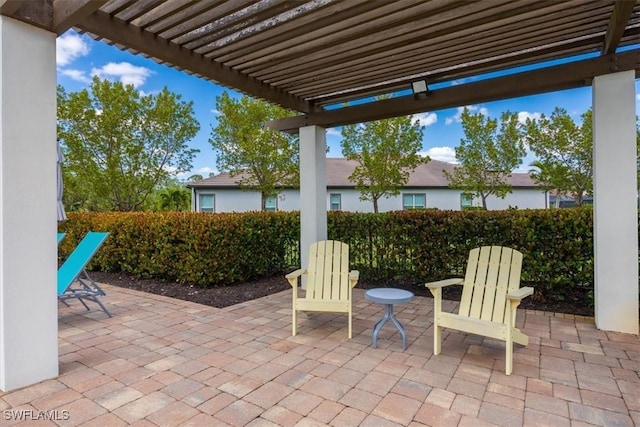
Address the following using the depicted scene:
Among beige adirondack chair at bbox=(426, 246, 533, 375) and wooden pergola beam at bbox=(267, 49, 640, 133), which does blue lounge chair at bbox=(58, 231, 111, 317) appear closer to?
wooden pergola beam at bbox=(267, 49, 640, 133)

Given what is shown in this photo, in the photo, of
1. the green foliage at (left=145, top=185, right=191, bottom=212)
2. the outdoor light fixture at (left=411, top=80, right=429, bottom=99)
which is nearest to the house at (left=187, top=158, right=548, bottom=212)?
the green foliage at (left=145, top=185, right=191, bottom=212)

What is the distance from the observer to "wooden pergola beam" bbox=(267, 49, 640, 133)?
369 centimetres

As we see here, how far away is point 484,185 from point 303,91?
44.4 ft

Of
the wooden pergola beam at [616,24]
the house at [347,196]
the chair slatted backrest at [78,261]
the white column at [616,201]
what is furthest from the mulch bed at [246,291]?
the house at [347,196]

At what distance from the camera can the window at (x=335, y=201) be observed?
19.6m

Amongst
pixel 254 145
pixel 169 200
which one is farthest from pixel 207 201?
pixel 254 145

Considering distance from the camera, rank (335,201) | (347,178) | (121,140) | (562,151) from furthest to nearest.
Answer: (347,178), (335,201), (562,151), (121,140)

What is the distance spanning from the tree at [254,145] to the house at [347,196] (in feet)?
9.81

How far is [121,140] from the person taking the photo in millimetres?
11695

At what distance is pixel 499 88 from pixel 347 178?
15.7 m

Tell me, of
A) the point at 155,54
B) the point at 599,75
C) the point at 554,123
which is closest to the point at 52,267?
the point at 155,54

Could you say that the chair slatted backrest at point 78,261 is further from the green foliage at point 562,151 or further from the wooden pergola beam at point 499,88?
the green foliage at point 562,151

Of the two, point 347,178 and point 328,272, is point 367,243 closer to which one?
point 328,272

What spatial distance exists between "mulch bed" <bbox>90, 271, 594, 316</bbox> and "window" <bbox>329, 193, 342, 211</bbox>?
42.5 feet
